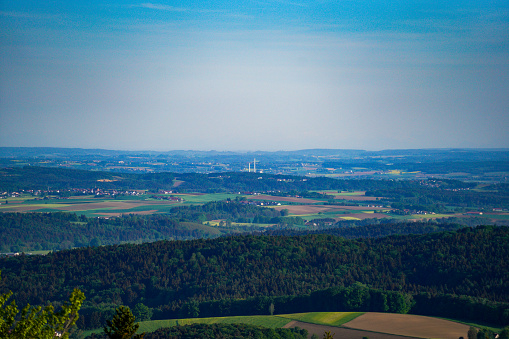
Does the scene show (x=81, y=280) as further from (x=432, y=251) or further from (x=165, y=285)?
(x=432, y=251)

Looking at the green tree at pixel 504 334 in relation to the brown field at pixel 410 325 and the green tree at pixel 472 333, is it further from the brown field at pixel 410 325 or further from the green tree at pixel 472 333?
the brown field at pixel 410 325


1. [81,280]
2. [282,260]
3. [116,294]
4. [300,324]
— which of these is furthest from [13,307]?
[282,260]

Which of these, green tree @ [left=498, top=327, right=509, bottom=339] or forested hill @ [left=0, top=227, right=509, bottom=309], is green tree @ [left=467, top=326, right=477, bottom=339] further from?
forested hill @ [left=0, top=227, right=509, bottom=309]

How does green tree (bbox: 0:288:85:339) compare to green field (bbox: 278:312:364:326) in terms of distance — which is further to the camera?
green field (bbox: 278:312:364:326)

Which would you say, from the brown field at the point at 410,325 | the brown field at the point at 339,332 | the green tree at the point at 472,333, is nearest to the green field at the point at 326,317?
the brown field at the point at 410,325

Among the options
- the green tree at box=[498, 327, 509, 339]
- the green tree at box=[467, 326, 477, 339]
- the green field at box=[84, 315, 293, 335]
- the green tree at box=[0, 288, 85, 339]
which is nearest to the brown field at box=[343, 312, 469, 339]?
the green tree at box=[467, 326, 477, 339]

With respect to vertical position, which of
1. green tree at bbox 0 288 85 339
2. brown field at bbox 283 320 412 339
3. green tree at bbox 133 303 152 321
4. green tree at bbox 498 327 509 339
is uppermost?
green tree at bbox 0 288 85 339
